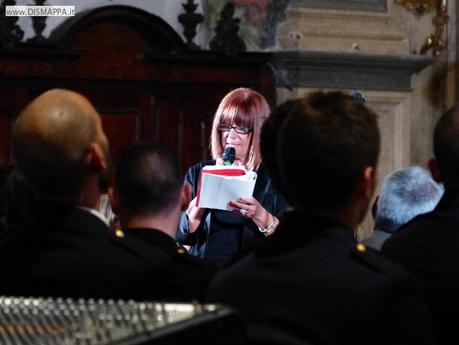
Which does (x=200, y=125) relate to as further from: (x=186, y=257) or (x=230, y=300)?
(x=230, y=300)

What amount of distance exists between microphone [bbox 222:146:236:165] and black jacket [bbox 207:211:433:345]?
2.42 meters

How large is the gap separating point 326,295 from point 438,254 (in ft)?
2.19

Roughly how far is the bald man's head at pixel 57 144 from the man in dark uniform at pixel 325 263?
47cm

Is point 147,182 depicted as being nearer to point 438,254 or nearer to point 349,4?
point 438,254

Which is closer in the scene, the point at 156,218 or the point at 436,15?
the point at 156,218

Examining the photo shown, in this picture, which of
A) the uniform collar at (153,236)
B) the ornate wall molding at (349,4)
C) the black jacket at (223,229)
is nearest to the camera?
the uniform collar at (153,236)

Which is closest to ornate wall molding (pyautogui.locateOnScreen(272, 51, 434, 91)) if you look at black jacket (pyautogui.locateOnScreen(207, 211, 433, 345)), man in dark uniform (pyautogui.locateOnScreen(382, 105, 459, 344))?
man in dark uniform (pyautogui.locateOnScreen(382, 105, 459, 344))

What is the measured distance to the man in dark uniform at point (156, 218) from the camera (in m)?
3.00

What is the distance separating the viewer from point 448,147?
3.33 m

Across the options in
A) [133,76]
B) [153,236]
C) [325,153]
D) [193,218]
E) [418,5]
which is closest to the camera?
[325,153]

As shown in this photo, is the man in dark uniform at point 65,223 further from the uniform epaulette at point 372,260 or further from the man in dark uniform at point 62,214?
the uniform epaulette at point 372,260

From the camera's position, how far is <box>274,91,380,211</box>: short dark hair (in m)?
2.62

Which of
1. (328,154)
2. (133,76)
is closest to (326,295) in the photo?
(328,154)

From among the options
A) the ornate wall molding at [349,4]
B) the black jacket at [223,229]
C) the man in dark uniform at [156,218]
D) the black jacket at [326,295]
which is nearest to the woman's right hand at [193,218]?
the black jacket at [223,229]
